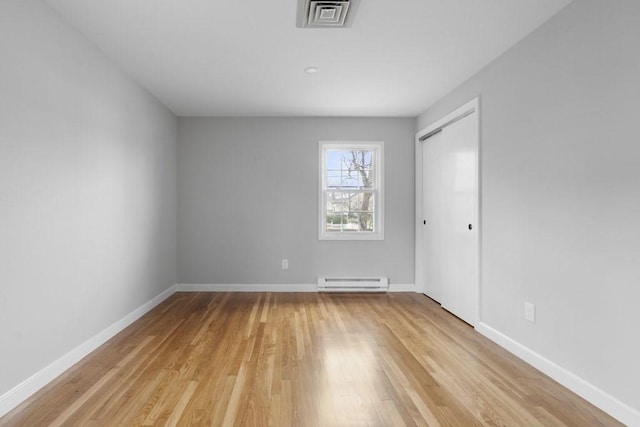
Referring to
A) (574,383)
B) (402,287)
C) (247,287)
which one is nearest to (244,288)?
(247,287)

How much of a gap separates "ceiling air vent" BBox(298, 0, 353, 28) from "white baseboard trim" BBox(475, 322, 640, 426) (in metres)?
2.81

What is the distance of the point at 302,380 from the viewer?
243 cm

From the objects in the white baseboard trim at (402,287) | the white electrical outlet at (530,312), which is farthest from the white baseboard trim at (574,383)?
the white baseboard trim at (402,287)

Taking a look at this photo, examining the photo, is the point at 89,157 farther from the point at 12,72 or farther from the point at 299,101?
the point at 299,101

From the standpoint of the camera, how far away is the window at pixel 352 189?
5258mm

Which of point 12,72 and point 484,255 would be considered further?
point 484,255

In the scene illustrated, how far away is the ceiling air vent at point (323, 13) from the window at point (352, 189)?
2669 millimetres

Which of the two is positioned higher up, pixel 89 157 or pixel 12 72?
pixel 12 72

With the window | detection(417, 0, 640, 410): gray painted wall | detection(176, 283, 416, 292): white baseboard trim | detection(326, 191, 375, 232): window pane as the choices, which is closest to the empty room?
detection(417, 0, 640, 410): gray painted wall

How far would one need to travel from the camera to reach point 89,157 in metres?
2.92

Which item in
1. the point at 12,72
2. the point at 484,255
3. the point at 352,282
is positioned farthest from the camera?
the point at 352,282

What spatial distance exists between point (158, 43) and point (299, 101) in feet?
6.03

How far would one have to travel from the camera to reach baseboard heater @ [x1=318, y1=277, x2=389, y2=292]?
511 cm

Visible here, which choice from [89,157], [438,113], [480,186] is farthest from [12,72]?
[438,113]
